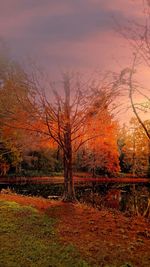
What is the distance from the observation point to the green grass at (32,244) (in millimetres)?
8453

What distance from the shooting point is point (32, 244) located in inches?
383

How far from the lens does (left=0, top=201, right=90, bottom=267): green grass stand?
27.7 feet

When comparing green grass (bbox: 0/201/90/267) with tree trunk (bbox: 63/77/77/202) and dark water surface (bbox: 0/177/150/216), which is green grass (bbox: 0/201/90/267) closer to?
tree trunk (bbox: 63/77/77/202)

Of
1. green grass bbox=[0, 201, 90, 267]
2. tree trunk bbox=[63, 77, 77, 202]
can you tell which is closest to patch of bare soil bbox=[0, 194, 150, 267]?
green grass bbox=[0, 201, 90, 267]

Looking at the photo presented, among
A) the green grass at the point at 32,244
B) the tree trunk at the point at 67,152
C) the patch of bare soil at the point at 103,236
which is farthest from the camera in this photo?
the tree trunk at the point at 67,152

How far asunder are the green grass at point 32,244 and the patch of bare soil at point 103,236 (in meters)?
0.36

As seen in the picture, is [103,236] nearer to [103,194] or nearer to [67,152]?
[67,152]

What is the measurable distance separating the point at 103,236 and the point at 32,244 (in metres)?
2.43

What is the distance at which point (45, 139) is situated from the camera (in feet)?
65.2

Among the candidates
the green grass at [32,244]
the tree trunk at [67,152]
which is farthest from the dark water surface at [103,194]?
the green grass at [32,244]

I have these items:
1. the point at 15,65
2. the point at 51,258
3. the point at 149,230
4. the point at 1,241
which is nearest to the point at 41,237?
the point at 1,241

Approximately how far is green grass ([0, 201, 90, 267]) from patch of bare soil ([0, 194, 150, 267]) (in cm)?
36

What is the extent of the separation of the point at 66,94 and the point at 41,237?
364 inches

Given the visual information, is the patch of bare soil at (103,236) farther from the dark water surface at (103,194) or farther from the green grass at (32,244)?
the dark water surface at (103,194)
